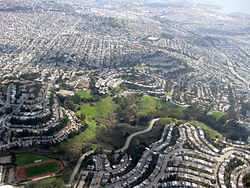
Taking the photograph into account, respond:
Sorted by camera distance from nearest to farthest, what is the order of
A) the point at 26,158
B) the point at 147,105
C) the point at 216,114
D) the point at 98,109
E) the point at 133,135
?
the point at 26,158, the point at 133,135, the point at 98,109, the point at 147,105, the point at 216,114

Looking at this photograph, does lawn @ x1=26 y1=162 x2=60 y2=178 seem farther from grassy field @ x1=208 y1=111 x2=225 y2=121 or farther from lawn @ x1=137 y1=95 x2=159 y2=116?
grassy field @ x1=208 y1=111 x2=225 y2=121

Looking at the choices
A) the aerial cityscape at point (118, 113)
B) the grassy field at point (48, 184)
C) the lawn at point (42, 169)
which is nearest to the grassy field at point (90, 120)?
the aerial cityscape at point (118, 113)

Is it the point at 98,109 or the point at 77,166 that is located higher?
the point at 98,109

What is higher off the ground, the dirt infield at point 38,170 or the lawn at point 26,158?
the lawn at point 26,158

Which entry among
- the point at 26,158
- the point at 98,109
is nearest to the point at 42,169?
the point at 26,158

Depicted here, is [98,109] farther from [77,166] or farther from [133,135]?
[77,166]

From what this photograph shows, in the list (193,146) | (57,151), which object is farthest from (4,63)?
(193,146)

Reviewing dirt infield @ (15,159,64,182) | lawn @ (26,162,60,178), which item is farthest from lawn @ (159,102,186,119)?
lawn @ (26,162,60,178)

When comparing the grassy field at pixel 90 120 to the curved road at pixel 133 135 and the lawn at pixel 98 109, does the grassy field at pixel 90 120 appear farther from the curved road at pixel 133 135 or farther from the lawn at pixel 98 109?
the curved road at pixel 133 135
